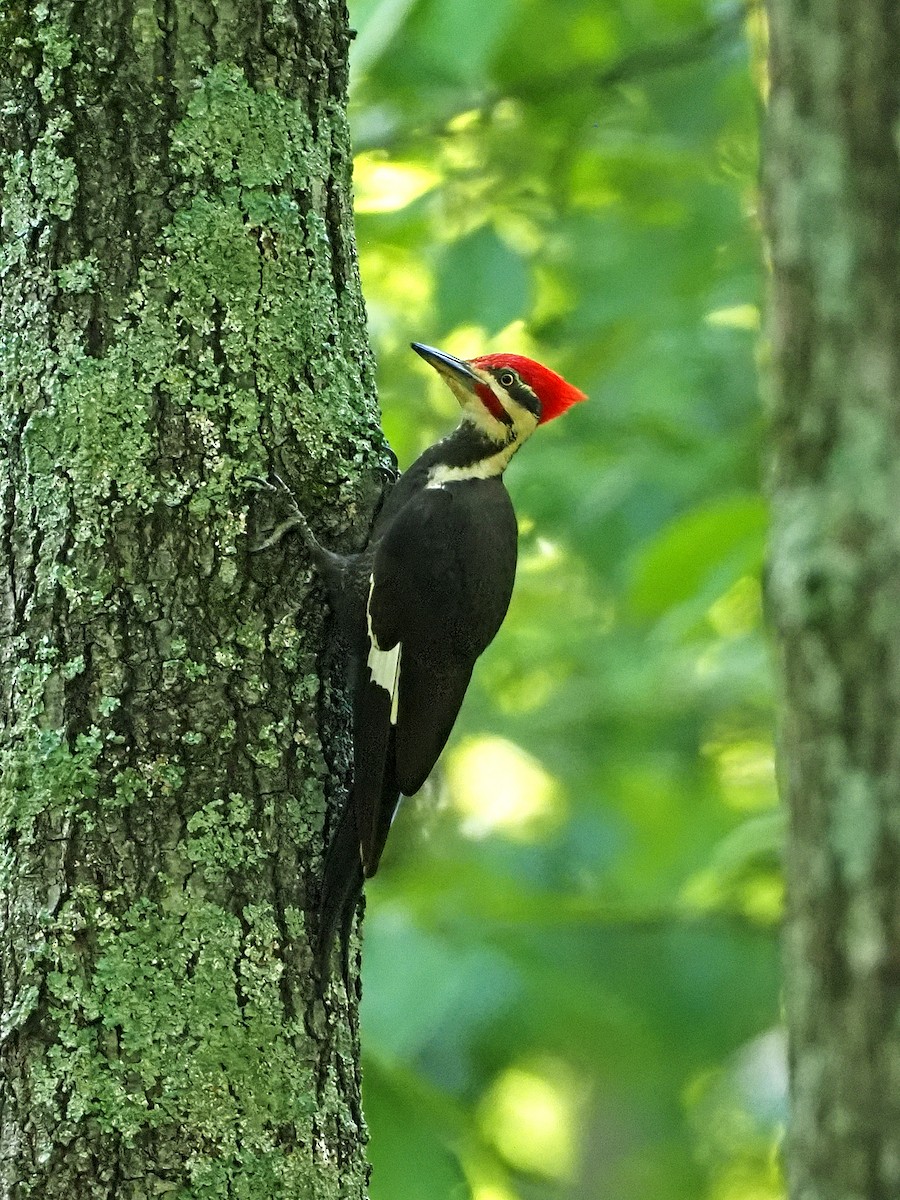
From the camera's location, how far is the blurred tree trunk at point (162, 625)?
6.51 ft

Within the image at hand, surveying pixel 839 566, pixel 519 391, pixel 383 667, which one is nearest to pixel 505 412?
pixel 519 391

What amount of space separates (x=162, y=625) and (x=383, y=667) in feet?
1.62

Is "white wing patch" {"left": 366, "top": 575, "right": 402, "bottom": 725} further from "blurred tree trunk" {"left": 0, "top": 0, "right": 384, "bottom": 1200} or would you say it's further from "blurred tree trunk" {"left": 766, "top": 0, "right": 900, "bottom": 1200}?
"blurred tree trunk" {"left": 766, "top": 0, "right": 900, "bottom": 1200}

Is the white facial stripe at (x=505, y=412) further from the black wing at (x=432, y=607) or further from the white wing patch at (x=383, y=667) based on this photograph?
the white wing patch at (x=383, y=667)

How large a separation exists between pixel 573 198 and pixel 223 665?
292cm

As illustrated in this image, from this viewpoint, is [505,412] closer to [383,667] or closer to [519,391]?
[519,391]

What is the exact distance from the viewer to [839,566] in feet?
7.11

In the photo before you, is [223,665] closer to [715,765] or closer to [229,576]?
[229,576]

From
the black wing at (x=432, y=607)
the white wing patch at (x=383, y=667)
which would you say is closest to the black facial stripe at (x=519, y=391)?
the black wing at (x=432, y=607)

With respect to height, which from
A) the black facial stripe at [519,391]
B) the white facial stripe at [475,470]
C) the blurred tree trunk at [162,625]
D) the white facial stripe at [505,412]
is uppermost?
the black facial stripe at [519,391]

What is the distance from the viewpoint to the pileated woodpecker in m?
2.21

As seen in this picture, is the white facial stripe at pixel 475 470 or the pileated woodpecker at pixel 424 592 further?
the white facial stripe at pixel 475 470

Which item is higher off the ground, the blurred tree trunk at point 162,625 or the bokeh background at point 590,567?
the bokeh background at point 590,567

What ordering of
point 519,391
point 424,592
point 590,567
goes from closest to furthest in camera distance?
point 424,592
point 519,391
point 590,567
